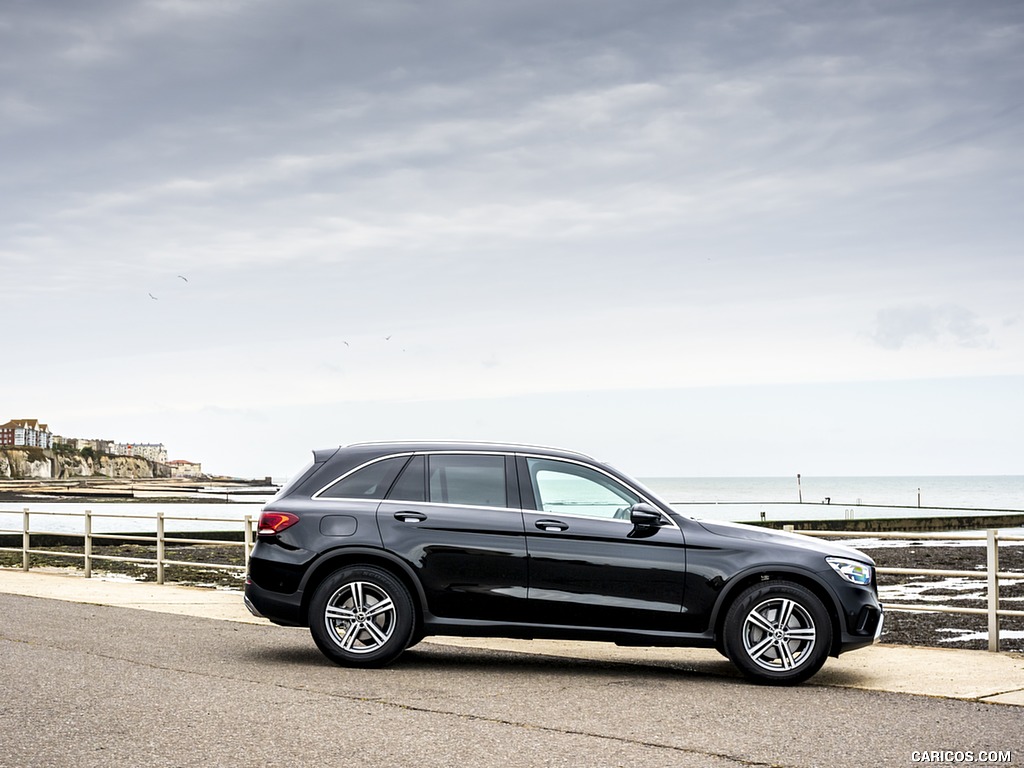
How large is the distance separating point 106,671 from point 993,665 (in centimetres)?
712

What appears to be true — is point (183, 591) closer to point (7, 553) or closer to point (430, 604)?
point (430, 604)

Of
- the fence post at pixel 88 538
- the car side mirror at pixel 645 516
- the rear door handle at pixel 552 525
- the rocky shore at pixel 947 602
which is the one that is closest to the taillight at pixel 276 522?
the rear door handle at pixel 552 525

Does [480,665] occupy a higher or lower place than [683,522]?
lower

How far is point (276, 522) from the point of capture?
9695mm

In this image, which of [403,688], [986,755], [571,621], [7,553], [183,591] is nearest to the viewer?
[986,755]

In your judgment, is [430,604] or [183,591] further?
[183,591]

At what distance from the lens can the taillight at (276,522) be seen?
31.7ft

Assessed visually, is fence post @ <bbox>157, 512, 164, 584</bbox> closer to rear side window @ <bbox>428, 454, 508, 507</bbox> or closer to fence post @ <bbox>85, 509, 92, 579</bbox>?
fence post @ <bbox>85, 509, 92, 579</bbox>

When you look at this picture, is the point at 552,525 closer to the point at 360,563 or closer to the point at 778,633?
the point at 360,563

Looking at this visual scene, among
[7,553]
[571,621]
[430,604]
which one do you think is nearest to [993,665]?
[571,621]

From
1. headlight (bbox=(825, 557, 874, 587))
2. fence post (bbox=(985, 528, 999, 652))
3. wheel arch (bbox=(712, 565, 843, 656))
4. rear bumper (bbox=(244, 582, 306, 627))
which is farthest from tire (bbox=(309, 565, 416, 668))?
fence post (bbox=(985, 528, 999, 652))

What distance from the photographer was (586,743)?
6738 mm

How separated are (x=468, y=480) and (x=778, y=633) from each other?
104 inches

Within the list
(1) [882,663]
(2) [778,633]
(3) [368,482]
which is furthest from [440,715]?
(1) [882,663]
